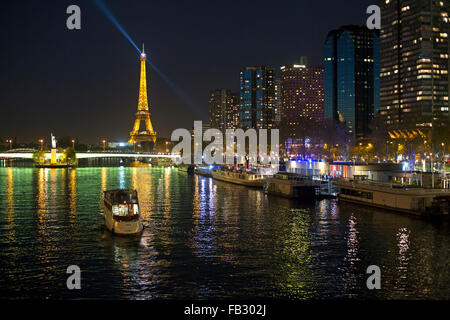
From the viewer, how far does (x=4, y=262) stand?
25.1 metres

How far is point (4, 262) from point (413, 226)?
94.9 feet

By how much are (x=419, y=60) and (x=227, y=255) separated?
550 feet

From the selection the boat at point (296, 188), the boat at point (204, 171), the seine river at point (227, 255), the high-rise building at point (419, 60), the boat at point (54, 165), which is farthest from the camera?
the boat at point (54, 165)

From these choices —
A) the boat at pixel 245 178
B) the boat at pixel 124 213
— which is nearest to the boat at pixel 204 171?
the boat at pixel 245 178

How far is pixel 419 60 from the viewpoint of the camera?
172 meters

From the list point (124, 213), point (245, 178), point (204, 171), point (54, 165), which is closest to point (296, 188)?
Result: point (245, 178)

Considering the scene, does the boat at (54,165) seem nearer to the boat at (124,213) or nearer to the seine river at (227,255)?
the seine river at (227,255)

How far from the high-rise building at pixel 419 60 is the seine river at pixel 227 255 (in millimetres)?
136925

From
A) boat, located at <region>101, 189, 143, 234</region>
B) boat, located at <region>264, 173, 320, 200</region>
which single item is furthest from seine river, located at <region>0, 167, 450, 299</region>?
boat, located at <region>264, 173, 320, 200</region>

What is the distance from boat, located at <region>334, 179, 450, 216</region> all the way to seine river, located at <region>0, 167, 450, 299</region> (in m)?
1.94

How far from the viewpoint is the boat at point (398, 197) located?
4078 cm

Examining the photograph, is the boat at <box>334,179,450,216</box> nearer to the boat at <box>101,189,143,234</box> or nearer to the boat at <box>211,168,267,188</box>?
the boat at <box>211,168,267,188</box>
